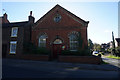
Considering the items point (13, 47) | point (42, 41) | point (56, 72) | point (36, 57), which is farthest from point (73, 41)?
point (13, 47)

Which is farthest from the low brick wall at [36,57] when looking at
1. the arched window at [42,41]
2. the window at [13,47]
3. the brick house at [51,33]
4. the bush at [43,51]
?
the window at [13,47]

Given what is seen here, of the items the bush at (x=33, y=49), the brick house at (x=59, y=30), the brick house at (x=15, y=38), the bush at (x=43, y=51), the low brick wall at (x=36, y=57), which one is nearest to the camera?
the low brick wall at (x=36, y=57)

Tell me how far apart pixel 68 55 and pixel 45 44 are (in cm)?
542

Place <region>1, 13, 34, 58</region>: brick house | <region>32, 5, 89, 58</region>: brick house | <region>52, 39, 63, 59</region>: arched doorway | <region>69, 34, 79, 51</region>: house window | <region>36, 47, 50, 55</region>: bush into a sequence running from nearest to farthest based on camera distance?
<region>36, 47, 50, 55</region>: bush → <region>69, 34, 79, 51</region>: house window → <region>32, 5, 89, 58</region>: brick house → <region>52, 39, 63, 59</region>: arched doorway → <region>1, 13, 34, 58</region>: brick house

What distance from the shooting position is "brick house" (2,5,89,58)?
13602mm

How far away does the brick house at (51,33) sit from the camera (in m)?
13.6

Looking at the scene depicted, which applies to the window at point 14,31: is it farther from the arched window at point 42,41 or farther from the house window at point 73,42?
the house window at point 73,42

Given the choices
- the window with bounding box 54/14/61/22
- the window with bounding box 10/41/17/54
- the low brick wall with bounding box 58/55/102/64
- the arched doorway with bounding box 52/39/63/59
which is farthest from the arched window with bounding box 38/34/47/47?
the low brick wall with bounding box 58/55/102/64

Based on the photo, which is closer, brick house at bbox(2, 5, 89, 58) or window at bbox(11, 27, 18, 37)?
brick house at bbox(2, 5, 89, 58)

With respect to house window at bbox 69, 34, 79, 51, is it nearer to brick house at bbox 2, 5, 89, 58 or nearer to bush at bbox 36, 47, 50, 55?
brick house at bbox 2, 5, 89, 58

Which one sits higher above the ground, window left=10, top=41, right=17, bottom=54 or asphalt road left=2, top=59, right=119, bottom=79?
window left=10, top=41, right=17, bottom=54

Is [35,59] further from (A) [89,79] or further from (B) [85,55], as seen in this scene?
(A) [89,79]

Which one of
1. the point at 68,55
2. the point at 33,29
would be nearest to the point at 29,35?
the point at 33,29

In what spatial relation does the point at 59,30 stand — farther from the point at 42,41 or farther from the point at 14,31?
the point at 14,31
